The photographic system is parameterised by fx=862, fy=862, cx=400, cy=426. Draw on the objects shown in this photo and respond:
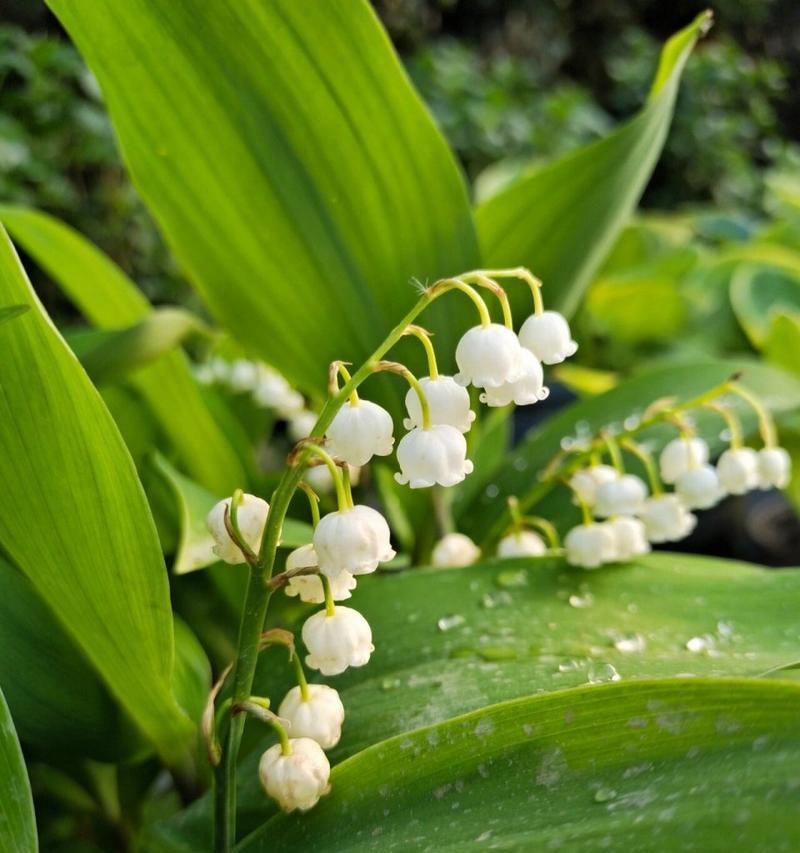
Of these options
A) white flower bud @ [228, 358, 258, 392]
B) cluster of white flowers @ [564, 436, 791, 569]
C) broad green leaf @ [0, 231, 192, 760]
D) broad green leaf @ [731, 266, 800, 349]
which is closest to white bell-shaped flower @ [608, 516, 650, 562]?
cluster of white flowers @ [564, 436, 791, 569]

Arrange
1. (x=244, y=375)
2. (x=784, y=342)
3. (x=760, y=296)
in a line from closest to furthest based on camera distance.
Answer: (x=244, y=375) → (x=784, y=342) → (x=760, y=296)

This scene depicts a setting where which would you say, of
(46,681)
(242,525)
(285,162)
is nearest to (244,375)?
(285,162)

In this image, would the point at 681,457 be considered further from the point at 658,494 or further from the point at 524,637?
the point at 524,637

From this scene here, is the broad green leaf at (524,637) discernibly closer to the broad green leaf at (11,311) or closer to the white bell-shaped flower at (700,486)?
the white bell-shaped flower at (700,486)

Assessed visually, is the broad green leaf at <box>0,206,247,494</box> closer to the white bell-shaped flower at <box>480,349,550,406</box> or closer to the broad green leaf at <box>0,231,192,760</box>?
the broad green leaf at <box>0,231,192,760</box>

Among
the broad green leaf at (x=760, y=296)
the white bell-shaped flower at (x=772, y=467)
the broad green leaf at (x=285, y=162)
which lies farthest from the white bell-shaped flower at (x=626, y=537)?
the broad green leaf at (x=760, y=296)

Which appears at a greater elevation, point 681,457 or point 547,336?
point 547,336
